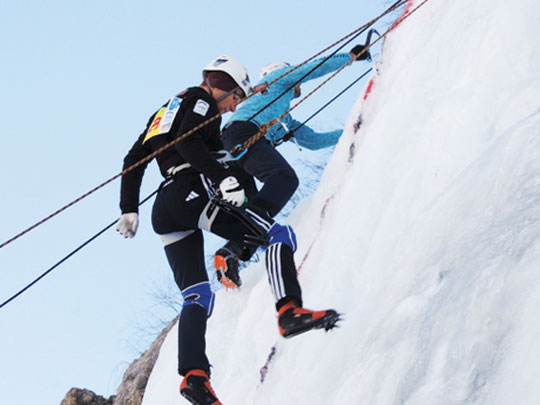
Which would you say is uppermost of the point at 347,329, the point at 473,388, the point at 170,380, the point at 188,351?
the point at 188,351

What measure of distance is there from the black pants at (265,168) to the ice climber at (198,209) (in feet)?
5.21

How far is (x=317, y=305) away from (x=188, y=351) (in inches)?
47.7

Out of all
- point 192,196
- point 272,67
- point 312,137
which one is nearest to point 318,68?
point 272,67

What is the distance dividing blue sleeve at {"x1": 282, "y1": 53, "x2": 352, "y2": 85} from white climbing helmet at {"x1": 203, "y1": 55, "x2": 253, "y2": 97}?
6.97 feet

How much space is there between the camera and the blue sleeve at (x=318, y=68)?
625 cm

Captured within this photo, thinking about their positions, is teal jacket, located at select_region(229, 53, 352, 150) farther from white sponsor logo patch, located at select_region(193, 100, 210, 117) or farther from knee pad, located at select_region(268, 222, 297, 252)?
knee pad, located at select_region(268, 222, 297, 252)

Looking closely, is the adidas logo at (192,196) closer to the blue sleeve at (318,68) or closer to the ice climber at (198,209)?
the ice climber at (198,209)

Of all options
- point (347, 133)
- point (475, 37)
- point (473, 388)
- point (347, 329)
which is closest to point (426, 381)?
point (473, 388)

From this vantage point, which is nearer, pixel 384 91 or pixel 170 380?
pixel 384 91

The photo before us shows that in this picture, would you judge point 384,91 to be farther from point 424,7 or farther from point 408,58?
point 424,7

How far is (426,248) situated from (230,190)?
0.97m

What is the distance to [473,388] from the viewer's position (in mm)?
2195

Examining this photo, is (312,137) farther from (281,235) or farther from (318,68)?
(281,235)

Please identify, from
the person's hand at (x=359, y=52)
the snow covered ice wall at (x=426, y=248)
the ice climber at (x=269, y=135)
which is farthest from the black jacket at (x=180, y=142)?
the person's hand at (x=359, y=52)
